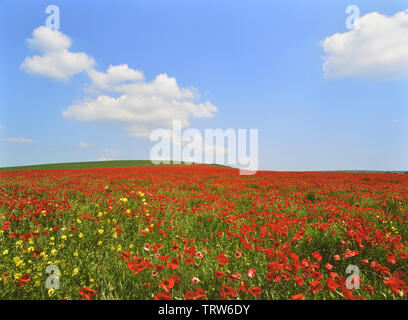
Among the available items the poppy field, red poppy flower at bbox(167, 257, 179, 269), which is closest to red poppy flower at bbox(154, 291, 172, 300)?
the poppy field

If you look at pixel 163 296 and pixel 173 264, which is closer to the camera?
pixel 163 296

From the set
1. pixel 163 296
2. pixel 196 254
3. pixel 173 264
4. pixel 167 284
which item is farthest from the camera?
pixel 196 254

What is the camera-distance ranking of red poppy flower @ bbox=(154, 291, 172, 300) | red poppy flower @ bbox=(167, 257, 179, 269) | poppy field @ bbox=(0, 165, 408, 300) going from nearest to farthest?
red poppy flower @ bbox=(154, 291, 172, 300), red poppy flower @ bbox=(167, 257, 179, 269), poppy field @ bbox=(0, 165, 408, 300)

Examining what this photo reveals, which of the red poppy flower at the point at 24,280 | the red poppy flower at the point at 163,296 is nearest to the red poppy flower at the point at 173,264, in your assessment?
the red poppy flower at the point at 163,296

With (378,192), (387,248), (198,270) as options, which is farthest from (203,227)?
(378,192)

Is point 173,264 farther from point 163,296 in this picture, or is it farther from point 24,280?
point 24,280

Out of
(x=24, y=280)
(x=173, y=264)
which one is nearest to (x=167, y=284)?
(x=173, y=264)

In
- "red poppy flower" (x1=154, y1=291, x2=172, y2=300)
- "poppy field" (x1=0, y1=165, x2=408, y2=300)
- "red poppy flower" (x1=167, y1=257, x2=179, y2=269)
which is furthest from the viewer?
"poppy field" (x1=0, y1=165, x2=408, y2=300)

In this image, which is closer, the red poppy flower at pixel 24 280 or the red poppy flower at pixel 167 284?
the red poppy flower at pixel 167 284

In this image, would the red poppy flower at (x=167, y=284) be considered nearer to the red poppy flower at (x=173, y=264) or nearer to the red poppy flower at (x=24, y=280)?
the red poppy flower at (x=173, y=264)

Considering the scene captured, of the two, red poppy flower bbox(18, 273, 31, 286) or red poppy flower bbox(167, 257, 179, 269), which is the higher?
Answer: red poppy flower bbox(167, 257, 179, 269)

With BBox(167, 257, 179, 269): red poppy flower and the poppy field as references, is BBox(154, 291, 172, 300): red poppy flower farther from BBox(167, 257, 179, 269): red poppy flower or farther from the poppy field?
BBox(167, 257, 179, 269): red poppy flower
